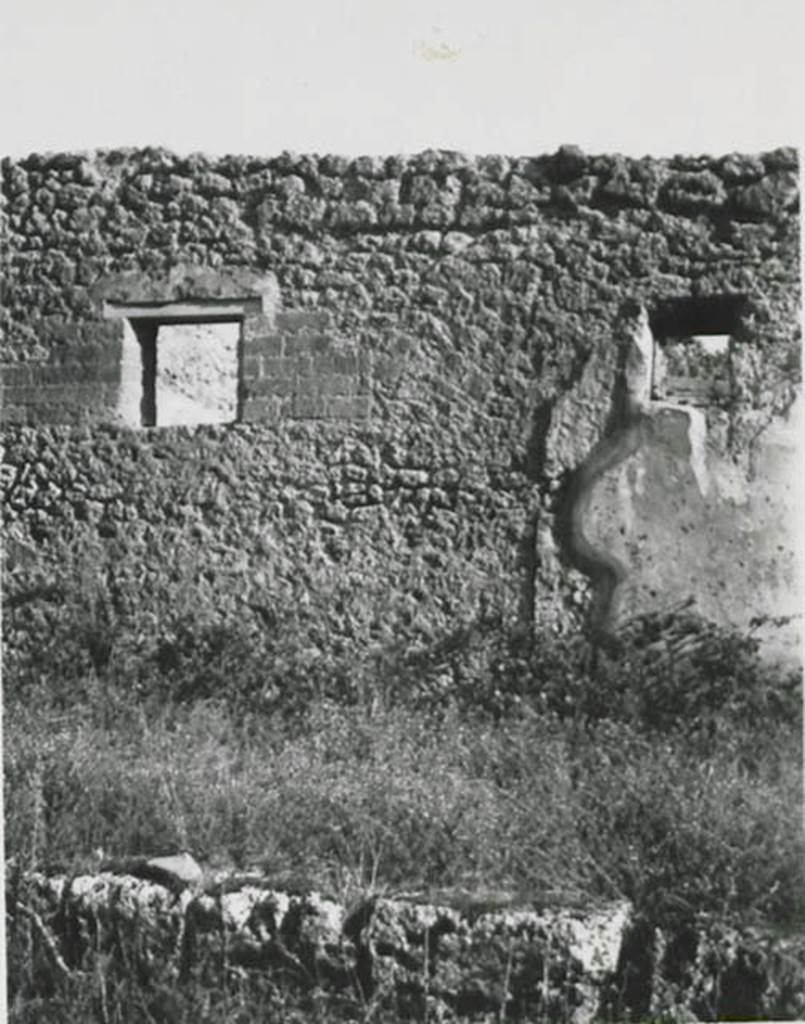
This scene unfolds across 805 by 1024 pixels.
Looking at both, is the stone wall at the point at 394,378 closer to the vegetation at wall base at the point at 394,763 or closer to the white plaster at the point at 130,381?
the white plaster at the point at 130,381

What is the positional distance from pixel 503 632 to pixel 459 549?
304 mm

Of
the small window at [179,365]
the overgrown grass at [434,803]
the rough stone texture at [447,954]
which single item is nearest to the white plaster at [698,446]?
the overgrown grass at [434,803]

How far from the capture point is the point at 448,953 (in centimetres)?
480

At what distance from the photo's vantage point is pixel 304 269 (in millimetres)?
5391

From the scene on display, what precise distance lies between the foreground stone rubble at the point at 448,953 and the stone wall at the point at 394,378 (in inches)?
34.0

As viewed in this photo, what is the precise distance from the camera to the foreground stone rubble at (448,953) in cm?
478

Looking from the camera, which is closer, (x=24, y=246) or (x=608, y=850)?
(x=608, y=850)

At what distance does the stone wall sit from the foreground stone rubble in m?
0.86

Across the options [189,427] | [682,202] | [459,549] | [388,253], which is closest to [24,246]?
[189,427]

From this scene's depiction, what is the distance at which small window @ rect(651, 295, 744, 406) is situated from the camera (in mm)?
5250

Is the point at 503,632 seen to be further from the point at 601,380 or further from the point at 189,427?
the point at 189,427

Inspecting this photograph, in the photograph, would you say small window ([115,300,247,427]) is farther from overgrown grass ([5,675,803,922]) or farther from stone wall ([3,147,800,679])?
overgrown grass ([5,675,803,922])

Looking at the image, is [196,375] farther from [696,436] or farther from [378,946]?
[378,946]

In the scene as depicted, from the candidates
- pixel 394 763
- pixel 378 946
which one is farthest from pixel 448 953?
pixel 394 763
